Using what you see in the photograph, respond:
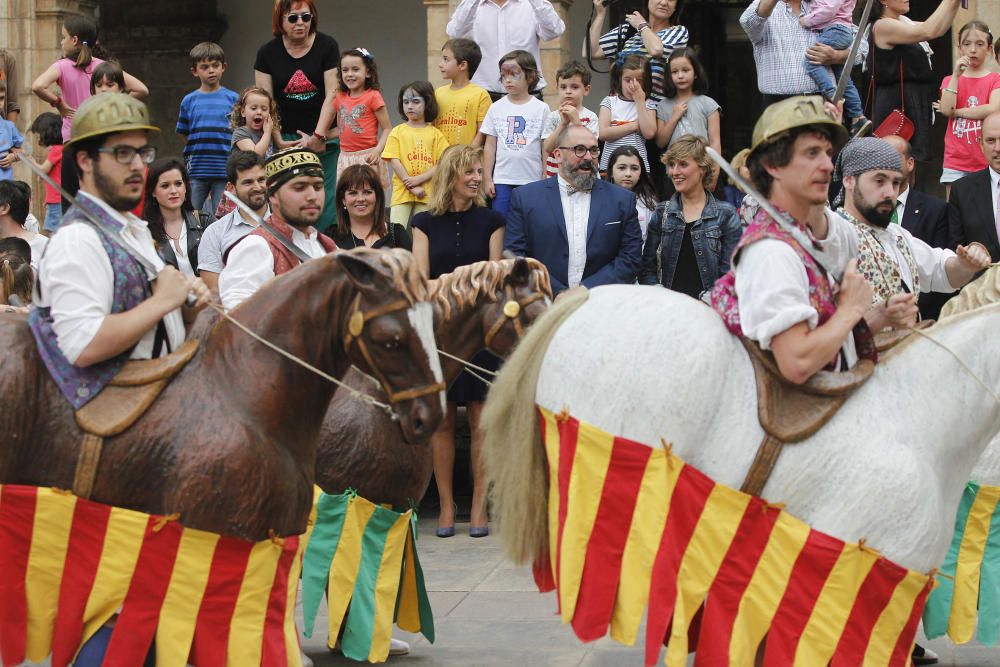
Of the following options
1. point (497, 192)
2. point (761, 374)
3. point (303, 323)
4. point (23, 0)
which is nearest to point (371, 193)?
point (497, 192)

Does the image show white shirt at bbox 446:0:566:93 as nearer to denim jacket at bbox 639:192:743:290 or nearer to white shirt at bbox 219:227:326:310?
denim jacket at bbox 639:192:743:290

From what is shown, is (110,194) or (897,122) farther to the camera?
(897,122)

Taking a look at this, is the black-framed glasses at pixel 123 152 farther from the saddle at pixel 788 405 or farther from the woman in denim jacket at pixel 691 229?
the woman in denim jacket at pixel 691 229

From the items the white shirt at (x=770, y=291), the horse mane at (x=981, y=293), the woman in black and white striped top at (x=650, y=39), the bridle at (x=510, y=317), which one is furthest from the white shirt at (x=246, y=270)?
the woman in black and white striped top at (x=650, y=39)

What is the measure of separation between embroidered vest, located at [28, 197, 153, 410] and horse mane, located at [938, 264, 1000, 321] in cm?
257

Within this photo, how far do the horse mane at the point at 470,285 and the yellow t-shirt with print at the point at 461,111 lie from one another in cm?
426

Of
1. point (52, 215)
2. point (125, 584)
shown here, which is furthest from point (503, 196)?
point (125, 584)

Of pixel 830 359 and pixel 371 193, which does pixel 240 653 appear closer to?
pixel 830 359

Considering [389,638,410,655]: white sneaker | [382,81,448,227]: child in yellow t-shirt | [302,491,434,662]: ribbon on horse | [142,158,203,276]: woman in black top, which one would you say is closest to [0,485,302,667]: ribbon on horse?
[302,491,434,662]: ribbon on horse

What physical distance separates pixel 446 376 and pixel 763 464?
83.7 inches

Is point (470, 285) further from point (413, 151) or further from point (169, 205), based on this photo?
point (413, 151)

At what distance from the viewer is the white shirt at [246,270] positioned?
5.47 meters

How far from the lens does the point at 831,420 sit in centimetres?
427

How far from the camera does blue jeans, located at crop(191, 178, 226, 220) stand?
413 inches
